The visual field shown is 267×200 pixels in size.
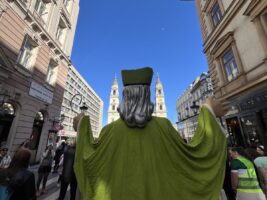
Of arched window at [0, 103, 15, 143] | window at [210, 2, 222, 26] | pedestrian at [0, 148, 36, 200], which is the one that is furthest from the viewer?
window at [210, 2, 222, 26]

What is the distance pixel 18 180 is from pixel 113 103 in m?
77.3

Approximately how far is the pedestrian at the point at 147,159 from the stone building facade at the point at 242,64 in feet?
17.7

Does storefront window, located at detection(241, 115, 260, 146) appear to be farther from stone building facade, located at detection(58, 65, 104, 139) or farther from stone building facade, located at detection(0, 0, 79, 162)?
stone building facade, located at detection(58, 65, 104, 139)

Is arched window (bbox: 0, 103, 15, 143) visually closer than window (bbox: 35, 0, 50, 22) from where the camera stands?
Yes

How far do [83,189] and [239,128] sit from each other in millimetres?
9894

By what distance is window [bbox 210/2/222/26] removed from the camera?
34.1ft

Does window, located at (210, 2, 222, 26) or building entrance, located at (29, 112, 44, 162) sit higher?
window, located at (210, 2, 222, 26)

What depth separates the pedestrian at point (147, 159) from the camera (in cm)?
143

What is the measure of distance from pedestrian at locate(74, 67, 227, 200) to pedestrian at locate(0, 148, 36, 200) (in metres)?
1.39

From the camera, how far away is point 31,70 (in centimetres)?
1069

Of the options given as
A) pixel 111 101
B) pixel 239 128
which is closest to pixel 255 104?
pixel 239 128

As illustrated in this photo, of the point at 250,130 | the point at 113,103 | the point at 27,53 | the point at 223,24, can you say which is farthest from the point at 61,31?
the point at 113,103

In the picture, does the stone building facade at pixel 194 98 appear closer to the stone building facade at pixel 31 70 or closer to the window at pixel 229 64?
the window at pixel 229 64

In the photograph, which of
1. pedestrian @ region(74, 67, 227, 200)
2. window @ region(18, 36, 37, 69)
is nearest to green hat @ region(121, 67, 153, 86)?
pedestrian @ region(74, 67, 227, 200)
